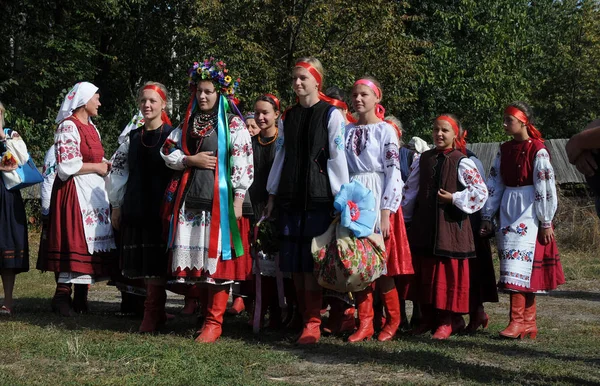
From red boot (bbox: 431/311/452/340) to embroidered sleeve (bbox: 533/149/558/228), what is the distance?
1.01m

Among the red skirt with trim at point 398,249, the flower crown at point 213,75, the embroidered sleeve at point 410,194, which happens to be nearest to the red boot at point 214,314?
the red skirt with trim at point 398,249

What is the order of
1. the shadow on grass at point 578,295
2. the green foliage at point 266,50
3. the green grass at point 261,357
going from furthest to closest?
the green foliage at point 266,50, the shadow on grass at point 578,295, the green grass at point 261,357

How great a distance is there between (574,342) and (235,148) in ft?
9.24

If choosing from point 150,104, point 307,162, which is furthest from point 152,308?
point 307,162

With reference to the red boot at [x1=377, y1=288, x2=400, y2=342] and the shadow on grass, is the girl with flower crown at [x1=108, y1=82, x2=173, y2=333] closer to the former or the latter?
the red boot at [x1=377, y1=288, x2=400, y2=342]

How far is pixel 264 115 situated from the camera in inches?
247

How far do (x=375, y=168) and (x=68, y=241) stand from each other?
104 inches

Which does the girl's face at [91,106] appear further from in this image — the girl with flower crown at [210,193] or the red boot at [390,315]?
the red boot at [390,315]

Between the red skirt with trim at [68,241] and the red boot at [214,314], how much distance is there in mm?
1521

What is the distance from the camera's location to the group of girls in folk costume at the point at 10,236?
662 cm

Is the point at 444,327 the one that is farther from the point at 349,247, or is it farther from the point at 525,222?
the point at 349,247

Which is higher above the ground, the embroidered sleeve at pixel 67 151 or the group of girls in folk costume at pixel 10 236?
the embroidered sleeve at pixel 67 151

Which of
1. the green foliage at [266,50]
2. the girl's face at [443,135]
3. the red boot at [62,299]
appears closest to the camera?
the girl's face at [443,135]

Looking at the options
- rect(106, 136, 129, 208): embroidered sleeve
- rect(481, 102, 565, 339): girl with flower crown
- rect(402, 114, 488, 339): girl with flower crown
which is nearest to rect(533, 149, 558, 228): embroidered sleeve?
rect(481, 102, 565, 339): girl with flower crown
